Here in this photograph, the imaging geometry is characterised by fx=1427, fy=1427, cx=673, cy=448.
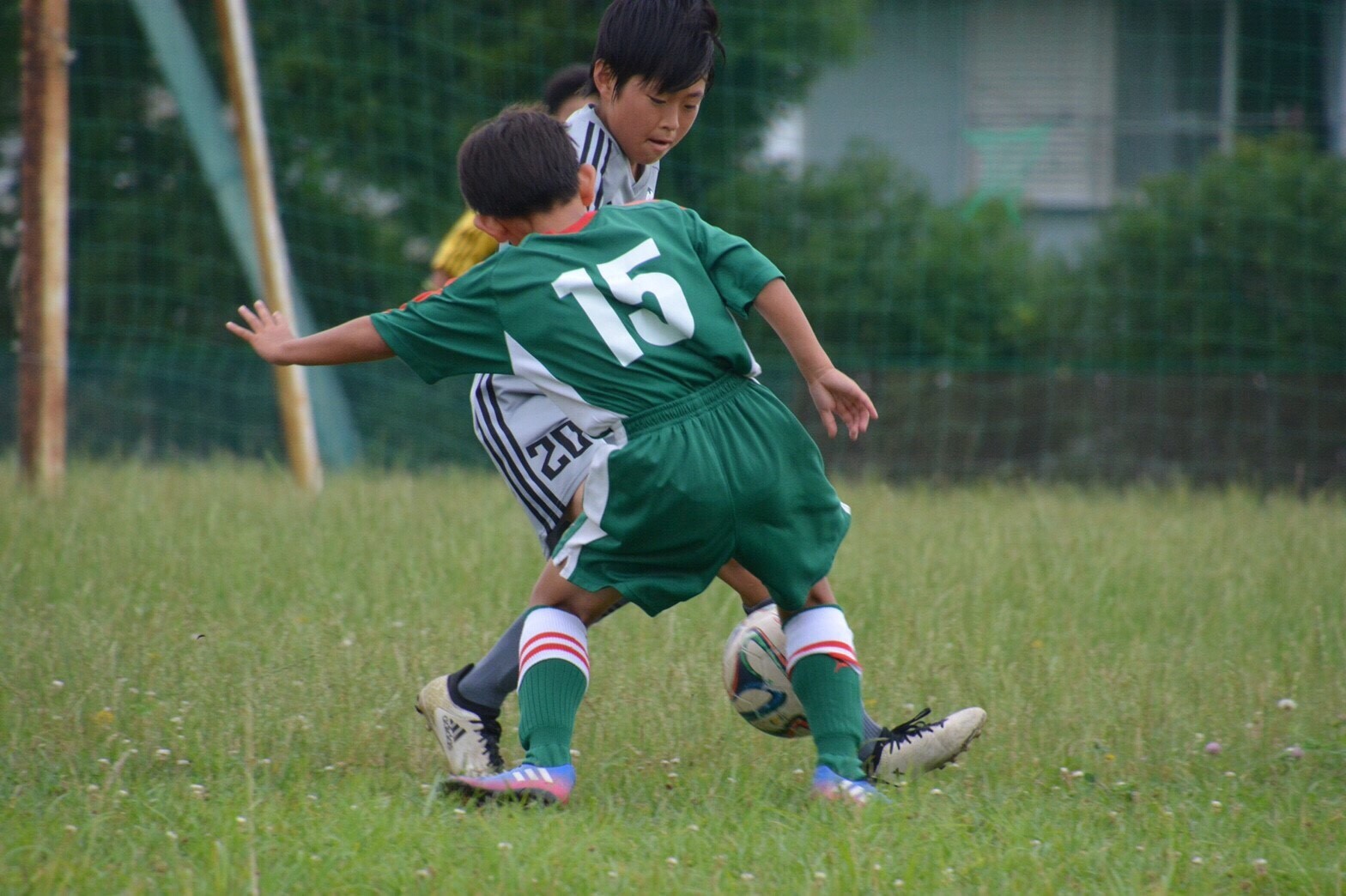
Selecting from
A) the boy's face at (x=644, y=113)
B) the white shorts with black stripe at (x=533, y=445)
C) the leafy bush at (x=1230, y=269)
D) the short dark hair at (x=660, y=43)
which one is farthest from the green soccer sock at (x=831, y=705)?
the leafy bush at (x=1230, y=269)

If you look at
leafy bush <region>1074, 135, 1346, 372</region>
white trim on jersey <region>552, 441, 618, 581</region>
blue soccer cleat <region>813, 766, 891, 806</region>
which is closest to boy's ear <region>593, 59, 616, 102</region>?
white trim on jersey <region>552, 441, 618, 581</region>

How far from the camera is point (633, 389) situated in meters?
2.77

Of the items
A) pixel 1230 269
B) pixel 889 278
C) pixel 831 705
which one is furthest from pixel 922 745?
pixel 1230 269

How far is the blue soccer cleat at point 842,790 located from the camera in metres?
2.74

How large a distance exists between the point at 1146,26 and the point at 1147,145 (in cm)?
108

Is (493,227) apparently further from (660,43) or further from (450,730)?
(450,730)

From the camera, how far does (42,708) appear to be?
128 inches

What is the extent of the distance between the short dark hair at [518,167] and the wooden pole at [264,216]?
4283 millimetres

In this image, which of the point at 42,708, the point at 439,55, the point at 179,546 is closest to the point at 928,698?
the point at 42,708

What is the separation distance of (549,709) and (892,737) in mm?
757

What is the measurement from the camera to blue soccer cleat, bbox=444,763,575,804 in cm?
273

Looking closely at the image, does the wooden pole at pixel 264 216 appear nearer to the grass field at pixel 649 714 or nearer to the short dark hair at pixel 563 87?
the grass field at pixel 649 714

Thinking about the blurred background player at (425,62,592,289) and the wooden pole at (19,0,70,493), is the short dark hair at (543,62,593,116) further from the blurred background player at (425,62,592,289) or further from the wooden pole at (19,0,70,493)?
the wooden pole at (19,0,70,493)

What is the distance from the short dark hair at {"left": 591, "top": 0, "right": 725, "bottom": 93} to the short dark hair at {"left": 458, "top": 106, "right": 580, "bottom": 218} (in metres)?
0.37
